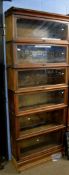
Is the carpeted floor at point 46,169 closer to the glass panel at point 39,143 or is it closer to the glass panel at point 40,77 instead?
the glass panel at point 39,143

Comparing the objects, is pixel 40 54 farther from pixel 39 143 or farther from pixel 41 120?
pixel 39 143

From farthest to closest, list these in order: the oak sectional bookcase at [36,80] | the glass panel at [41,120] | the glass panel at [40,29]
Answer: the glass panel at [41,120]
the glass panel at [40,29]
the oak sectional bookcase at [36,80]

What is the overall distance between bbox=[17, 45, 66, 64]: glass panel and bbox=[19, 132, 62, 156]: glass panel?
1.11m

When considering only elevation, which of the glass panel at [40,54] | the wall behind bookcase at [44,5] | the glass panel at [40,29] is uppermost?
the wall behind bookcase at [44,5]

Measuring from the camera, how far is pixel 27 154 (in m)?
2.57

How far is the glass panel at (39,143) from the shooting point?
267 cm

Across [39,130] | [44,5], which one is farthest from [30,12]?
[39,130]

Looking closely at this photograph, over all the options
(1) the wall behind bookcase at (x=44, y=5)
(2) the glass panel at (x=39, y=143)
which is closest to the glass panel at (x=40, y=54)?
(1) the wall behind bookcase at (x=44, y=5)

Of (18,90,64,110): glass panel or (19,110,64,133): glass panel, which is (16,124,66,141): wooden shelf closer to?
(19,110,64,133): glass panel

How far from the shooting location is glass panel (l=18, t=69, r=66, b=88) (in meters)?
2.50

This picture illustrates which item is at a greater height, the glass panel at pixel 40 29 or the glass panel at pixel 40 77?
the glass panel at pixel 40 29

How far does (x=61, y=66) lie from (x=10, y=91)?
0.77m

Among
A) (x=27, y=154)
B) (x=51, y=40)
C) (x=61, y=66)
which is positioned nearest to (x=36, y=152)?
(x=27, y=154)

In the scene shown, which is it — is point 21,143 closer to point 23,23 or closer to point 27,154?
point 27,154
